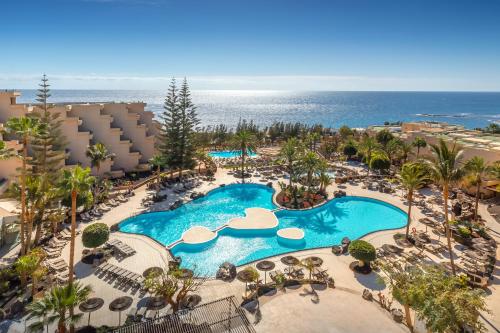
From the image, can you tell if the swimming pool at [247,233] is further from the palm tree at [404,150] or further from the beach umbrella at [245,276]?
the palm tree at [404,150]

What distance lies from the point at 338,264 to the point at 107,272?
12693 millimetres

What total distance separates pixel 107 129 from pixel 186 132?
358 inches

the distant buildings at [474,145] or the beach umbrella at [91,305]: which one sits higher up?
the distant buildings at [474,145]

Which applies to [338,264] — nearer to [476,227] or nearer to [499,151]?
[476,227]

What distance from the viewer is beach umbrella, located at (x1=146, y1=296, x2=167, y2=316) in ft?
43.0

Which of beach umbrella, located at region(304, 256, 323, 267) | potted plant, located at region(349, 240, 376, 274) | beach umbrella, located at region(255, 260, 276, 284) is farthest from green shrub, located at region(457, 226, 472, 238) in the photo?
beach umbrella, located at region(255, 260, 276, 284)

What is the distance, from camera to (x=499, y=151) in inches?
1091

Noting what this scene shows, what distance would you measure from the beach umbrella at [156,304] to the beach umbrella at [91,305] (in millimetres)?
2119

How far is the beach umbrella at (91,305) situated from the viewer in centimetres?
1299

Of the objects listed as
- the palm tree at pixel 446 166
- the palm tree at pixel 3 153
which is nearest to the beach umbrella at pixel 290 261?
the palm tree at pixel 446 166

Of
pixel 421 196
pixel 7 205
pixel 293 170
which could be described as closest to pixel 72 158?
pixel 7 205

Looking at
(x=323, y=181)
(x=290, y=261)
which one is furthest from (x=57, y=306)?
(x=323, y=181)

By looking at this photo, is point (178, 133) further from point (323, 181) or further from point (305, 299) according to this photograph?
point (305, 299)

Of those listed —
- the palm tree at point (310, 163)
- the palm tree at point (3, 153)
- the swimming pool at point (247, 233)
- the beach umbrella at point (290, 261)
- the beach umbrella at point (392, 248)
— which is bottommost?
the swimming pool at point (247, 233)
